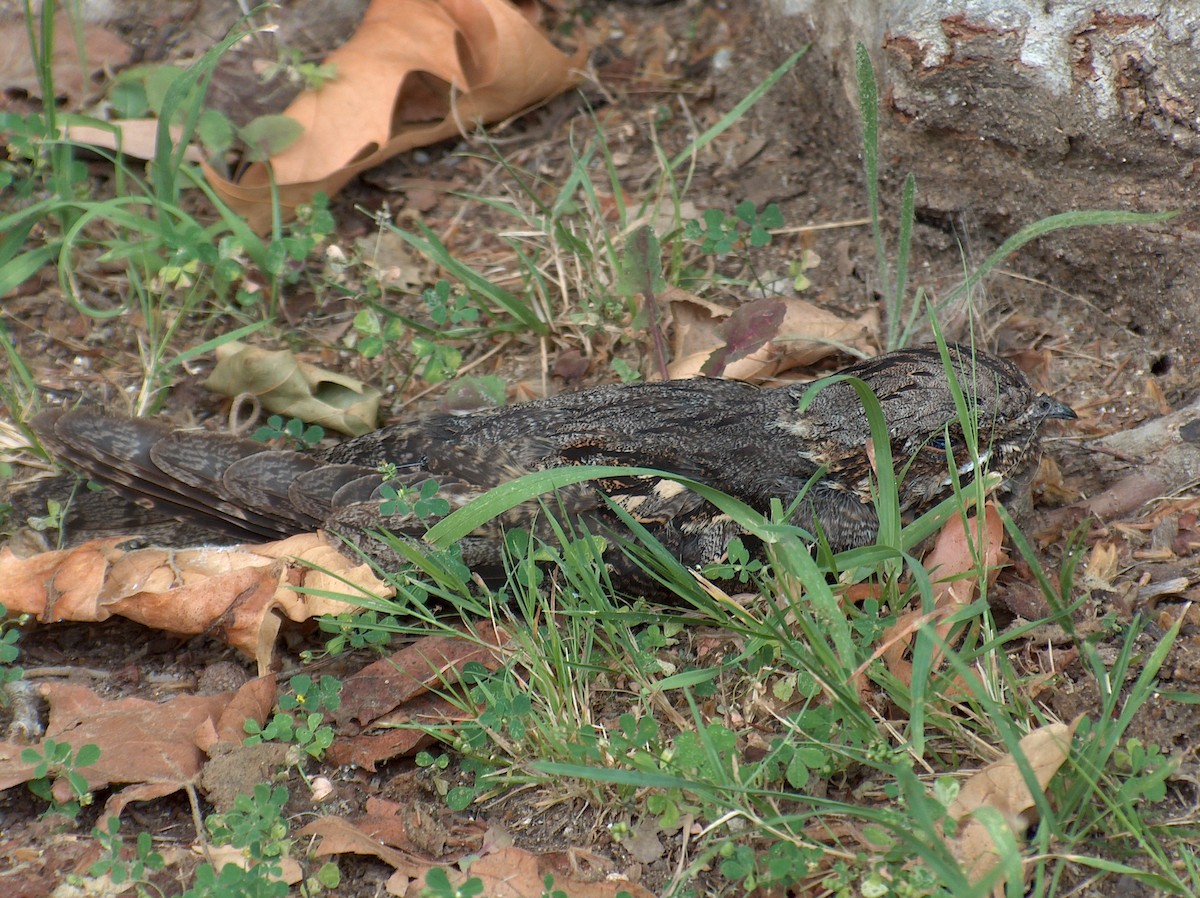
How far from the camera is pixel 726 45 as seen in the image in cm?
496

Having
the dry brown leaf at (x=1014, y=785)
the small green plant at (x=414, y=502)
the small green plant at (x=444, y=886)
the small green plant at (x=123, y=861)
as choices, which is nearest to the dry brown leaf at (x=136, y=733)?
the small green plant at (x=123, y=861)

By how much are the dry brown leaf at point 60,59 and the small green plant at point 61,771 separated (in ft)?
9.76

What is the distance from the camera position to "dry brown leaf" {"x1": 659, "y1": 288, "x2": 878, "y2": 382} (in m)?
3.94

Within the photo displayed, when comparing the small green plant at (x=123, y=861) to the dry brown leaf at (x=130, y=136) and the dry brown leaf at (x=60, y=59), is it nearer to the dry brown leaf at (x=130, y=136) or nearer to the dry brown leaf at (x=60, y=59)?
the dry brown leaf at (x=130, y=136)

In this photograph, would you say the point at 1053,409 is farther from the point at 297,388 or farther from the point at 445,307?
the point at 297,388

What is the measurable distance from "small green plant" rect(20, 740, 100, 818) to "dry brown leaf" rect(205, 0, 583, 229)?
7.55 ft

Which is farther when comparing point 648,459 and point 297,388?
point 297,388

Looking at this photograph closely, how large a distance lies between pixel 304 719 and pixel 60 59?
3.21 m

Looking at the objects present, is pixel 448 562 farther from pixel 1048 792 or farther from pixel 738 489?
pixel 1048 792

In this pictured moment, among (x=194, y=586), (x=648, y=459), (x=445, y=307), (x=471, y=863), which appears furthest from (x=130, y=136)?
(x=471, y=863)

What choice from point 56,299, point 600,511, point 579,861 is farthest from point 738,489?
point 56,299

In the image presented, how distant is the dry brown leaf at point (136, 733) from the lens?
2654mm

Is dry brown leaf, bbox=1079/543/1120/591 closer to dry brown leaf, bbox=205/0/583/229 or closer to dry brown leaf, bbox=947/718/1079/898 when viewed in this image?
dry brown leaf, bbox=947/718/1079/898

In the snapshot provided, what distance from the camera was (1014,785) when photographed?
237cm
